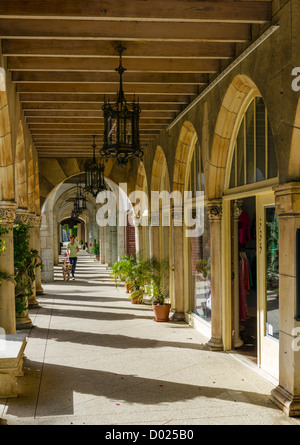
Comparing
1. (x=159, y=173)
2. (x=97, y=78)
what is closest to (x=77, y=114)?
(x=97, y=78)

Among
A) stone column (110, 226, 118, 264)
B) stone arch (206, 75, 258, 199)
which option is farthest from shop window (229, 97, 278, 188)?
stone column (110, 226, 118, 264)

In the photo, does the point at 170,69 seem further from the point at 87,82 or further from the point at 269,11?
the point at 269,11

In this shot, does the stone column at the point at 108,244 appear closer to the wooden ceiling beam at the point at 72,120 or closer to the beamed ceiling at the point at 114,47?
the wooden ceiling beam at the point at 72,120

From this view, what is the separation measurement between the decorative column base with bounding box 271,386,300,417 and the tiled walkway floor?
0.22ft

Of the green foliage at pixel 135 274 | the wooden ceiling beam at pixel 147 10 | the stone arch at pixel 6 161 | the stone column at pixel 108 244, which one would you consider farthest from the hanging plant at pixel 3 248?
the stone column at pixel 108 244

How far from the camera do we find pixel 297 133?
4078 millimetres

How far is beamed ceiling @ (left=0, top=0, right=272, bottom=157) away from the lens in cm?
436

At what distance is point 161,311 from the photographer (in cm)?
849

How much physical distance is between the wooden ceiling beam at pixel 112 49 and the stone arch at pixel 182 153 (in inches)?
89.8

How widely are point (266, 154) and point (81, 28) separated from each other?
2275 mm

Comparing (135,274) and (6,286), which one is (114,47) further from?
(135,274)

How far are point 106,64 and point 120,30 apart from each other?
102 cm

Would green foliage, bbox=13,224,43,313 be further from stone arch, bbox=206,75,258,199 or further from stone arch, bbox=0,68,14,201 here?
stone arch, bbox=206,75,258,199

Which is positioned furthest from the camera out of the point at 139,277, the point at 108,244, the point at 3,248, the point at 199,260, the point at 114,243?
the point at 108,244
